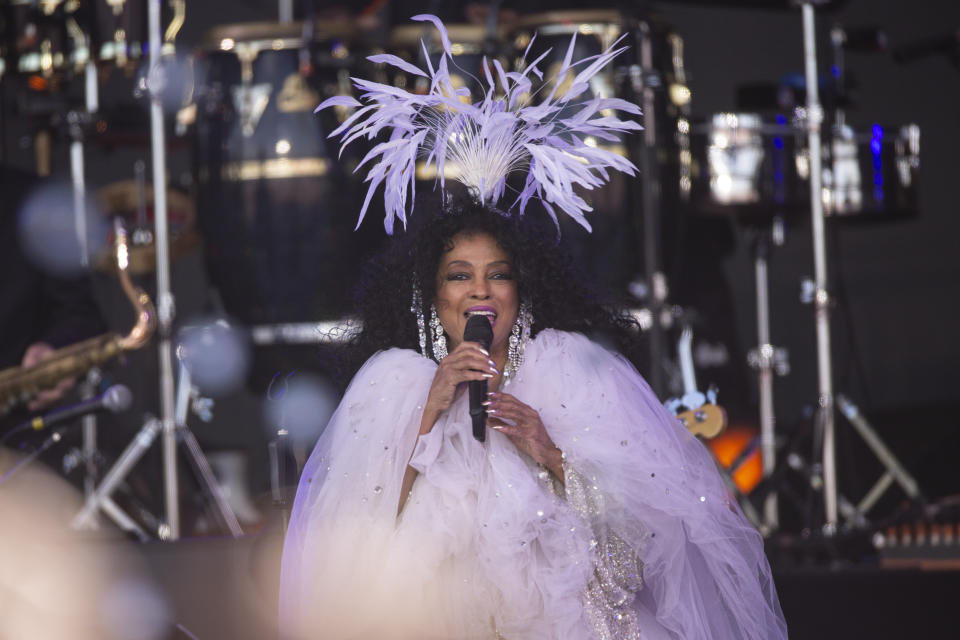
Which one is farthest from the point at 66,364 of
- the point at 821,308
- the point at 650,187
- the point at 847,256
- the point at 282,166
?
the point at 847,256

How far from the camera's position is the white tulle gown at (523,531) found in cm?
268

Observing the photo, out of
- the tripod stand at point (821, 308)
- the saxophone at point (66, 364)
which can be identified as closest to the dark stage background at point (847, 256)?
the tripod stand at point (821, 308)

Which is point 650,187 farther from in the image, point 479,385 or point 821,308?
point 479,385

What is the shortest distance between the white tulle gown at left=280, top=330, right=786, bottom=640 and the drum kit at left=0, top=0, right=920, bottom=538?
2.76m

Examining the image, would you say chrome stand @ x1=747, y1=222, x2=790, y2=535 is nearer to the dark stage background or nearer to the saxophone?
the dark stage background

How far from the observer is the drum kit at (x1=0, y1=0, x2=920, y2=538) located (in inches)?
226

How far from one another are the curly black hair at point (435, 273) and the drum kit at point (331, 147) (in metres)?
2.39

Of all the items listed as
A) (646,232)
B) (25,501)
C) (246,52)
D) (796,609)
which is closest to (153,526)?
(25,501)

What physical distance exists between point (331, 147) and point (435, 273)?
304 cm

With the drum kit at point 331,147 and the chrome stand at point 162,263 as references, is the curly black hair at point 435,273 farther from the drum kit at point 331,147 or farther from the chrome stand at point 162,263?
the drum kit at point 331,147

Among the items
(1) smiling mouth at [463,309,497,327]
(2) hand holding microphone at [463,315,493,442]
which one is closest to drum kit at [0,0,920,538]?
(1) smiling mouth at [463,309,497,327]

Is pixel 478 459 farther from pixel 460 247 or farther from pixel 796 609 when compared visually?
pixel 796 609

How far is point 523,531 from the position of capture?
8.78ft

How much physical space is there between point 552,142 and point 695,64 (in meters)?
5.18
